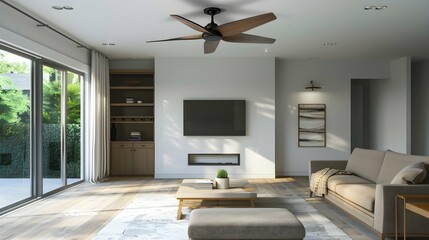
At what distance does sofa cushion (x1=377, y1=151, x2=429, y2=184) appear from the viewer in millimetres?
4357

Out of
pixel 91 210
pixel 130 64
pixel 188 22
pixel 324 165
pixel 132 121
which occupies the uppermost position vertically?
pixel 130 64

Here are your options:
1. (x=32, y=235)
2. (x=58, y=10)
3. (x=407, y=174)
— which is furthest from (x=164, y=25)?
(x=407, y=174)

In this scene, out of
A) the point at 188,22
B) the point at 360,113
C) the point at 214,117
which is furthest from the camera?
the point at 360,113

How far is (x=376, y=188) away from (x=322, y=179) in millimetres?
1898

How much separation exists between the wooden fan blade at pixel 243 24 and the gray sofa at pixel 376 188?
78.1 inches

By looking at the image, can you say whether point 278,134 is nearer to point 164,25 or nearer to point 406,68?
point 406,68

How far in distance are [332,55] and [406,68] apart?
1.75 meters

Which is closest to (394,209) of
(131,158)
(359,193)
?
(359,193)

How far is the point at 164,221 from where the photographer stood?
4.57 m

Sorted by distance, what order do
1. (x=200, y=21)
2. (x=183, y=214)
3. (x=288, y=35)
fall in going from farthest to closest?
(x=288, y=35) → (x=200, y=21) → (x=183, y=214)

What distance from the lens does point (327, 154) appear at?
8852 mm

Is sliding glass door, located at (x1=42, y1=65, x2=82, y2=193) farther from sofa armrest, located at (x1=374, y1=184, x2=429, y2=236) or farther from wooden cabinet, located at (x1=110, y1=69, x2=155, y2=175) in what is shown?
sofa armrest, located at (x1=374, y1=184, x2=429, y2=236)

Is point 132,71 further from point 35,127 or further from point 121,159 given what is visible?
point 35,127

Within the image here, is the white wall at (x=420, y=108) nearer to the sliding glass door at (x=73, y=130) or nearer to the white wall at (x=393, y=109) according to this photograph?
the white wall at (x=393, y=109)
